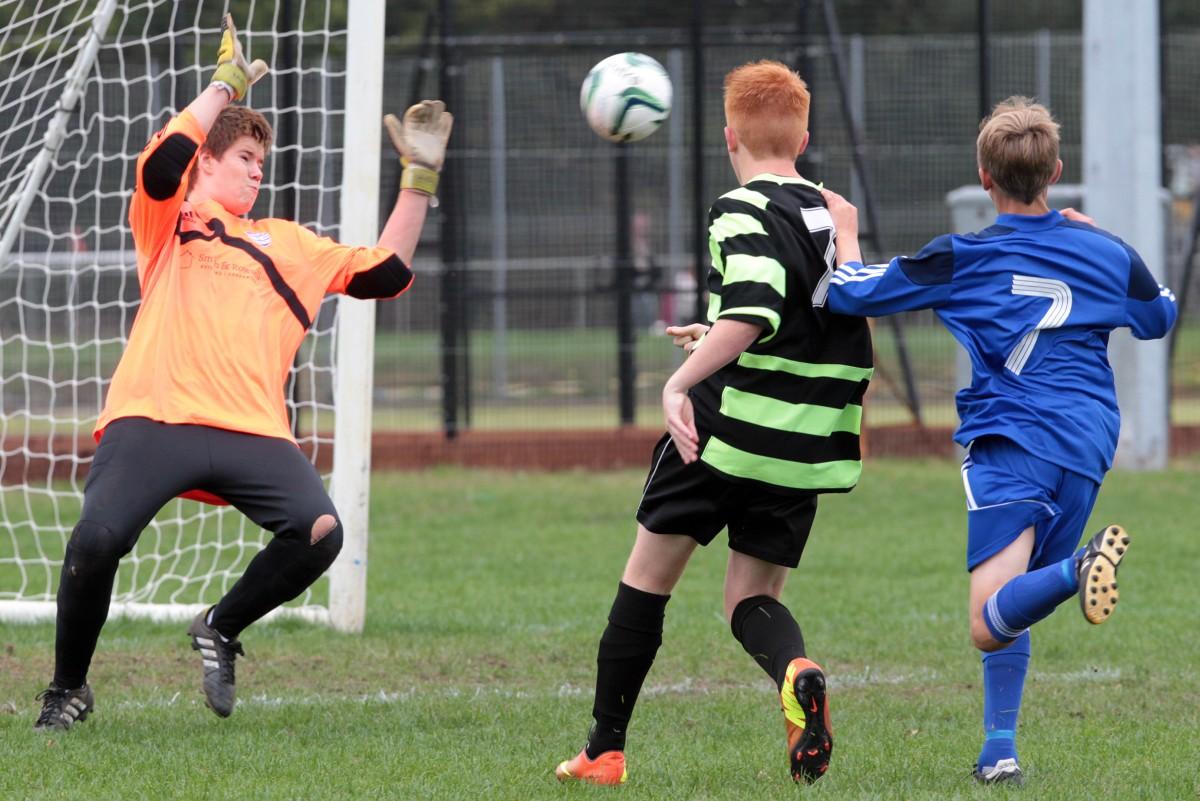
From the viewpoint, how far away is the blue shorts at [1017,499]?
401 centimetres

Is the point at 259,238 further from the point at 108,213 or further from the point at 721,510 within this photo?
the point at 108,213

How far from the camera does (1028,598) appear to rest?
152 inches

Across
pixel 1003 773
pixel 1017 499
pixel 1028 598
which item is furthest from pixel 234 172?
pixel 1003 773

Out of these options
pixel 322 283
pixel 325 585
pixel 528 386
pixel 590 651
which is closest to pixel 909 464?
pixel 528 386

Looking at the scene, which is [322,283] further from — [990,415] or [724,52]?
[724,52]

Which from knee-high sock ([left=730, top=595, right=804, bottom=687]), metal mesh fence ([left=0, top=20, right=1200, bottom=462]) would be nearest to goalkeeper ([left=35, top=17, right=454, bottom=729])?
knee-high sock ([left=730, top=595, right=804, bottom=687])

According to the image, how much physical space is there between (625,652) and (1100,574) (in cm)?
122

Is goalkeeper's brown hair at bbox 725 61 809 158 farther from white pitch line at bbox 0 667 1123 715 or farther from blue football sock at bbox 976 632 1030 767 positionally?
white pitch line at bbox 0 667 1123 715

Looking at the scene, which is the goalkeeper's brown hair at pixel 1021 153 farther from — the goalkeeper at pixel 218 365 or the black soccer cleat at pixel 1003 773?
the goalkeeper at pixel 218 365

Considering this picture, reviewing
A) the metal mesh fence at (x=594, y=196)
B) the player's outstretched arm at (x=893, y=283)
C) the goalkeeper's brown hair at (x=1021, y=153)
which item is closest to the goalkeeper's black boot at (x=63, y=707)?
the player's outstretched arm at (x=893, y=283)

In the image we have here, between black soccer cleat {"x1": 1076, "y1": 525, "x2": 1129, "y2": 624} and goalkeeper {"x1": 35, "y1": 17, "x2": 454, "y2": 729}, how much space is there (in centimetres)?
221

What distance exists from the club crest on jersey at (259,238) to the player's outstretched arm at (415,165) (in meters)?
0.35

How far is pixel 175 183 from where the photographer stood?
4.71 metres

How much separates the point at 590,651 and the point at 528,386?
7.55 metres
